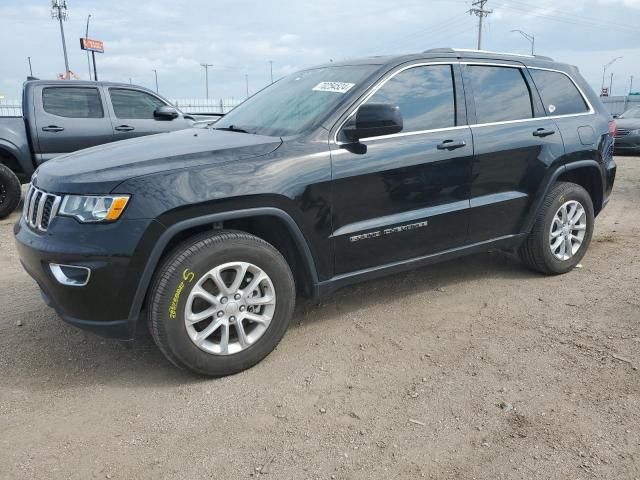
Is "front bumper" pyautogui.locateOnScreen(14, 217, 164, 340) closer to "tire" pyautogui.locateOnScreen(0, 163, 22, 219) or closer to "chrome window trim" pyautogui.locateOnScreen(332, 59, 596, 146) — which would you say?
"chrome window trim" pyautogui.locateOnScreen(332, 59, 596, 146)

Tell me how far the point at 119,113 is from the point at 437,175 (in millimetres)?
5878

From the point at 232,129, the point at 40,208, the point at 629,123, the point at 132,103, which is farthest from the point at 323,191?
the point at 629,123

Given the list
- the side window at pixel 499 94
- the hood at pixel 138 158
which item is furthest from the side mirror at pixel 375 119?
the side window at pixel 499 94

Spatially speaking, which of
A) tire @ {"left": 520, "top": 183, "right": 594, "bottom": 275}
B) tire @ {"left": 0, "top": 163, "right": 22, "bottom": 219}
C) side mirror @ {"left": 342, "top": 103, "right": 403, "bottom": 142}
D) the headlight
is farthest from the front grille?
tire @ {"left": 0, "top": 163, "right": 22, "bottom": 219}

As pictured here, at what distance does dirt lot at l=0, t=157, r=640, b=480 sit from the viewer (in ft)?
7.63

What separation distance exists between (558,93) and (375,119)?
220cm

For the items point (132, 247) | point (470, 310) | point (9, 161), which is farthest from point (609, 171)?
point (9, 161)

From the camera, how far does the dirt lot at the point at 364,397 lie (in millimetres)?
2326

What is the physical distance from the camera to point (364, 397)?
2.80 metres

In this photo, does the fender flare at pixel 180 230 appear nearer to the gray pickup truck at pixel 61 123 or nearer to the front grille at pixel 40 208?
the front grille at pixel 40 208

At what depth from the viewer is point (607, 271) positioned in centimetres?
463

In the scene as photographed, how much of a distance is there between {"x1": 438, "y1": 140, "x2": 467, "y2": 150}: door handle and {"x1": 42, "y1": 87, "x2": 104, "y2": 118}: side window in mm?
5879

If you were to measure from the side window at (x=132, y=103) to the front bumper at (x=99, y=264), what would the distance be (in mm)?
5584

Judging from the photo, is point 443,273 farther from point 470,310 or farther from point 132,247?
point 132,247
